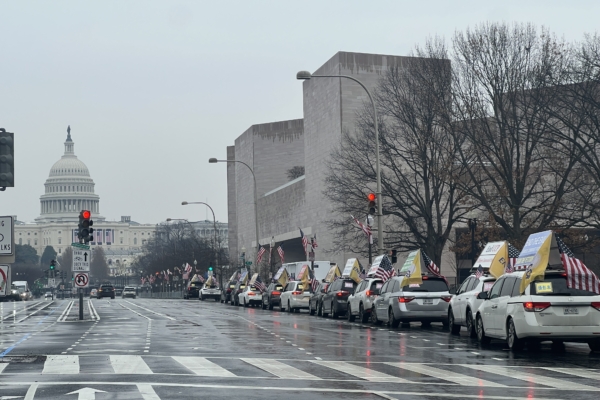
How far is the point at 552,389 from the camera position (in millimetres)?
13805

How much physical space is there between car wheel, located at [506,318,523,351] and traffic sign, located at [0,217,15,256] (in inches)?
755

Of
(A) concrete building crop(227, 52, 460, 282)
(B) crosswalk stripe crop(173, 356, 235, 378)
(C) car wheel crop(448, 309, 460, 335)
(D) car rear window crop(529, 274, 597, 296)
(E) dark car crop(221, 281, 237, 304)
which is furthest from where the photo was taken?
(A) concrete building crop(227, 52, 460, 282)

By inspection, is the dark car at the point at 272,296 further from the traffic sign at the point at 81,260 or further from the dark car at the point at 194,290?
the dark car at the point at 194,290

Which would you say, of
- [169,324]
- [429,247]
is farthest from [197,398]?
[429,247]

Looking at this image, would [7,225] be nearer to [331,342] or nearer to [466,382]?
[331,342]

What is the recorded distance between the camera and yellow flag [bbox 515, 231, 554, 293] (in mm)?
19969

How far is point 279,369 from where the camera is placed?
17.0 meters

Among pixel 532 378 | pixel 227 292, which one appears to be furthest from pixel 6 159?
pixel 227 292

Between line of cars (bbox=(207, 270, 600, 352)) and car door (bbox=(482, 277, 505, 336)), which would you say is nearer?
line of cars (bbox=(207, 270, 600, 352))

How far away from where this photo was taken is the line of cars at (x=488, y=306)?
19.3 m

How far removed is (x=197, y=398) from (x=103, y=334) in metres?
16.6

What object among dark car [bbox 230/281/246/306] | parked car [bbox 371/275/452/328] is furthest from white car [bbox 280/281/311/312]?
parked car [bbox 371/275/452/328]

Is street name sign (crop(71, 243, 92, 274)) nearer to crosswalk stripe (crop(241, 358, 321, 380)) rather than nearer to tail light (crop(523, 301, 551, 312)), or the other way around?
crosswalk stripe (crop(241, 358, 321, 380))

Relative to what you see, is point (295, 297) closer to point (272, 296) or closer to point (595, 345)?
point (272, 296)
